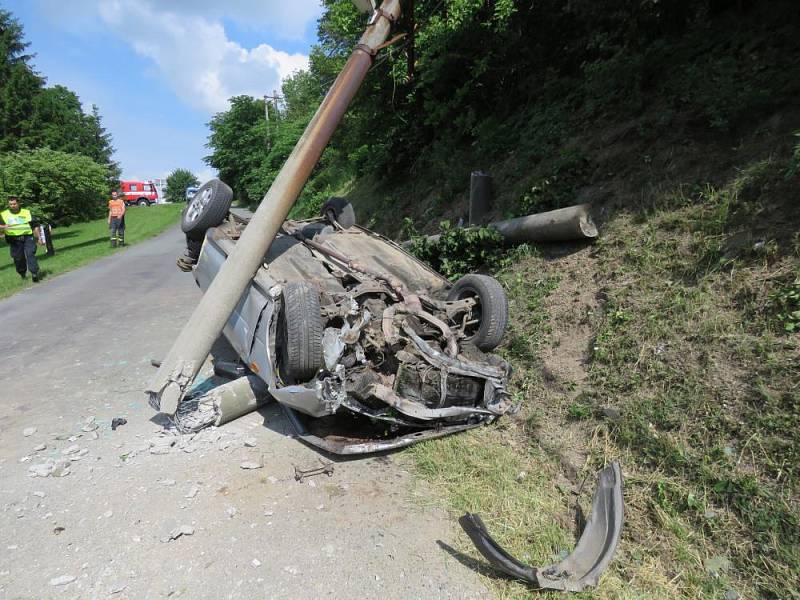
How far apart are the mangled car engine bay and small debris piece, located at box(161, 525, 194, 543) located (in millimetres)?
1077

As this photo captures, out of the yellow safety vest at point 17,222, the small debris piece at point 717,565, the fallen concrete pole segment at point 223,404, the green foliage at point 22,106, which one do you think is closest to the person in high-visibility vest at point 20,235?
the yellow safety vest at point 17,222

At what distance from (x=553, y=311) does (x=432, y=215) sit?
505 cm

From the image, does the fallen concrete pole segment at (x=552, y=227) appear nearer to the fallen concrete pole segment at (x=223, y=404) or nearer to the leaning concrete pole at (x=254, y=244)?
the leaning concrete pole at (x=254, y=244)

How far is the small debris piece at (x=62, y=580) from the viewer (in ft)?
8.02

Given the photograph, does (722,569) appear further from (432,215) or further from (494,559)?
(432,215)

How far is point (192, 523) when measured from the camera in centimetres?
293

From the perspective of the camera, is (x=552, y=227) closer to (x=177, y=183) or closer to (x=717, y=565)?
(x=717, y=565)

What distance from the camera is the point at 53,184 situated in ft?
53.3

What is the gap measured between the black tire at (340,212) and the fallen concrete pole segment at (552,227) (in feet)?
6.43

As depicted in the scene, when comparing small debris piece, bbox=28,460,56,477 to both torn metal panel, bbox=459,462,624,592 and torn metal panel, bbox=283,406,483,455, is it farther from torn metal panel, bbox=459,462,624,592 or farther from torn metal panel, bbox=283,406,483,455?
torn metal panel, bbox=459,462,624,592

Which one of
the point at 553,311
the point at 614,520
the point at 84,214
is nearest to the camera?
the point at 614,520

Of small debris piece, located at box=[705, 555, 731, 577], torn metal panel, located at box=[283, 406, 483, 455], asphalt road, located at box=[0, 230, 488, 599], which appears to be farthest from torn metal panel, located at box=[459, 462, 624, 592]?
torn metal panel, located at box=[283, 406, 483, 455]

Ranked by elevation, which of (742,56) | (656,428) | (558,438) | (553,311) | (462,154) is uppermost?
(742,56)

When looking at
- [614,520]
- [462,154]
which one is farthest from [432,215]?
[614,520]
